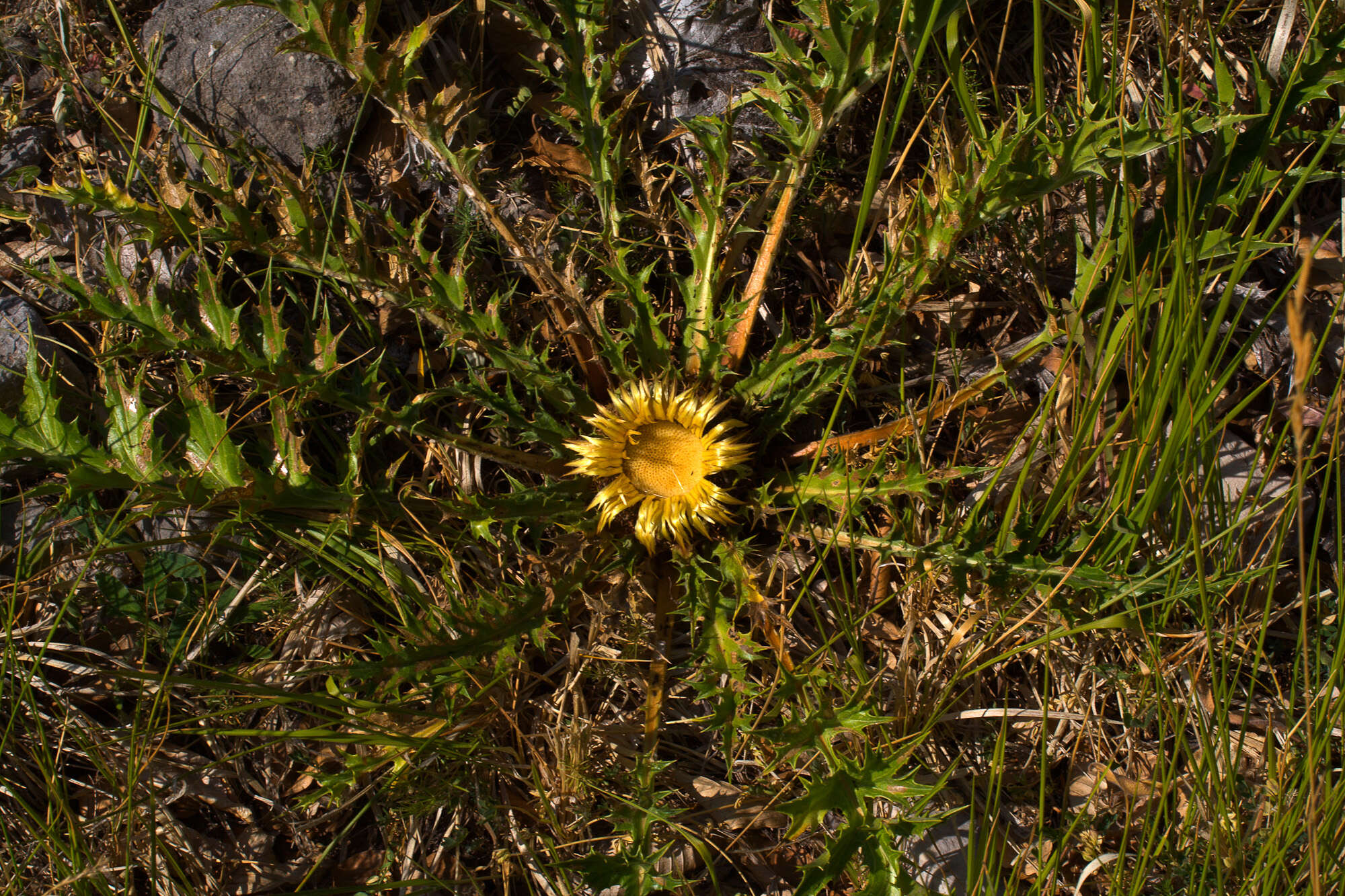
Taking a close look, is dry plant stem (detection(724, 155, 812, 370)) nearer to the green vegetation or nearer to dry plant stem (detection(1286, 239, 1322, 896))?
the green vegetation

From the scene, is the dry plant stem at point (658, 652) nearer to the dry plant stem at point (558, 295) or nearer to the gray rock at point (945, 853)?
the dry plant stem at point (558, 295)

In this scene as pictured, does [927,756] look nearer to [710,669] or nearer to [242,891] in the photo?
[710,669]

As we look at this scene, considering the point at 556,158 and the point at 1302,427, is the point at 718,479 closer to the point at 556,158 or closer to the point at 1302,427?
the point at 556,158

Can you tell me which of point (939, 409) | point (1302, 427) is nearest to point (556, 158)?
point (939, 409)

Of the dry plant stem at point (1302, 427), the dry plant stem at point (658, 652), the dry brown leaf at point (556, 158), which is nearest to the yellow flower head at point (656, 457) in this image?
the dry plant stem at point (658, 652)

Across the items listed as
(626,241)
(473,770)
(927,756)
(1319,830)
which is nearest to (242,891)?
(473,770)

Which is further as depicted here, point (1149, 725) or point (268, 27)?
point (268, 27)

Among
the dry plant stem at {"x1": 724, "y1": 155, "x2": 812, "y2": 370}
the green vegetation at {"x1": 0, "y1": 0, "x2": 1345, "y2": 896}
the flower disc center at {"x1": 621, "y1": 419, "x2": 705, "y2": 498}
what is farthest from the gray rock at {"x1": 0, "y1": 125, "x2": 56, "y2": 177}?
the dry plant stem at {"x1": 724, "y1": 155, "x2": 812, "y2": 370}
